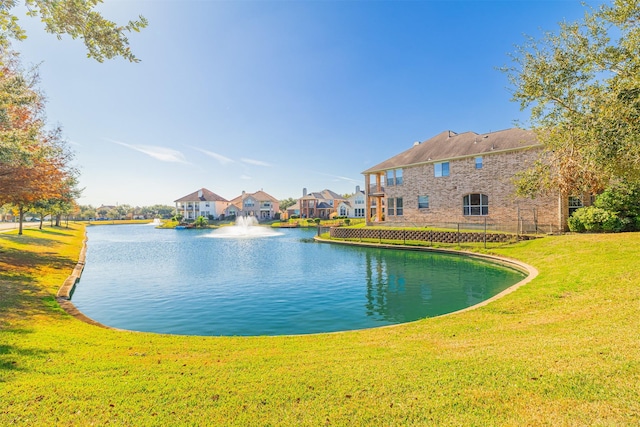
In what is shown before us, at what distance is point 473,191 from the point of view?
96.5 feet

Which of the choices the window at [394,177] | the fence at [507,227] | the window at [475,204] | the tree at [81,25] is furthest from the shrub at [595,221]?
the tree at [81,25]

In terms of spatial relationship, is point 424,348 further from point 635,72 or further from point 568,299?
point 635,72

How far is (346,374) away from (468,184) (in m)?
29.0

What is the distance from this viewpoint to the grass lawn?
354 centimetres

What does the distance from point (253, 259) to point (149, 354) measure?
17483mm

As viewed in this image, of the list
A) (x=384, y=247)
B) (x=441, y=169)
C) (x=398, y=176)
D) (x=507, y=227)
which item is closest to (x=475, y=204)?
(x=507, y=227)

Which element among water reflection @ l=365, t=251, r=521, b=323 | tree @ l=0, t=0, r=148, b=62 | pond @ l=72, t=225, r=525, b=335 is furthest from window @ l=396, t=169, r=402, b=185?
tree @ l=0, t=0, r=148, b=62

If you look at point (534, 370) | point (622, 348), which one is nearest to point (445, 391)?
point (534, 370)

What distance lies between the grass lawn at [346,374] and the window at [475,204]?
22.0m

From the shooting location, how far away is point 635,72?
28.8ft

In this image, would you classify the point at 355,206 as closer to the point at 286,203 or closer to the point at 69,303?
the point at 286,203

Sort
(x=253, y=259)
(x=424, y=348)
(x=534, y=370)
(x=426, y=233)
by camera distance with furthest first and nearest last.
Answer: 1. (x=426, y=233)
2. (x=253, y=259)
3. (x=424, y=348)
4. (x=534, y=370)

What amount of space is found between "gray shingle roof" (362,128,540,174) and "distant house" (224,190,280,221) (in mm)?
52939

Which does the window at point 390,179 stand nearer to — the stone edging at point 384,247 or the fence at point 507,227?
the fence at point 507,227
